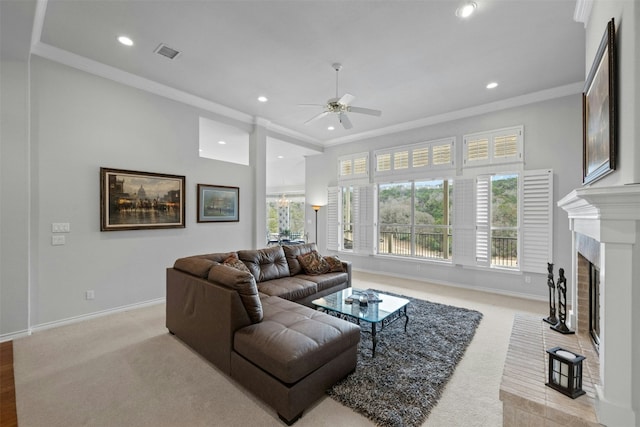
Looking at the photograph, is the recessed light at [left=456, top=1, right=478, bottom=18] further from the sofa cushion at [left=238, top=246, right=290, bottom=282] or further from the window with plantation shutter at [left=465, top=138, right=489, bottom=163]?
the sofa cushion at [left=238, top=246, right=290, bottom=282]

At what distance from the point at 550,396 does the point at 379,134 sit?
545cm

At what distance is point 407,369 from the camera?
238cm

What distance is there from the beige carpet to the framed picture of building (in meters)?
1.39

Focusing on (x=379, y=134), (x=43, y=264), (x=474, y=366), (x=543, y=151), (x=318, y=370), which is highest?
(x=379, y=134)

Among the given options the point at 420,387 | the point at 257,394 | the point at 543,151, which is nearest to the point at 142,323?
the point at 257,394

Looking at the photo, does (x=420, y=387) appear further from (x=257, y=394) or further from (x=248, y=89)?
(x=248, y=89)

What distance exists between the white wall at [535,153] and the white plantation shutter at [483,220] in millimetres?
294

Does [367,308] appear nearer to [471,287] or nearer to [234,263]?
[234,263]

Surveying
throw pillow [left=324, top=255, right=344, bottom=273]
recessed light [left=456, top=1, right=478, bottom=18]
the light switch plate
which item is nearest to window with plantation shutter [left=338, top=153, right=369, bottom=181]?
throw pillow [left=324, top=255, right=344, bottom=273]

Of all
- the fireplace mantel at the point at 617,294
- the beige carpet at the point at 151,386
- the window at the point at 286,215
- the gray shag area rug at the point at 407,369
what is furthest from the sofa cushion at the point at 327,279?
the window at the point at 286,215

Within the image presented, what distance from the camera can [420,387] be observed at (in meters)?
2.14

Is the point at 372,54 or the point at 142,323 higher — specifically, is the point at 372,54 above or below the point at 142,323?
above

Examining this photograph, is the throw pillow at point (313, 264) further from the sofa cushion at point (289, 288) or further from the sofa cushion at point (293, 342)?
the sofa cushion at point (293, 342)

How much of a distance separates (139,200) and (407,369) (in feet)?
13.3
